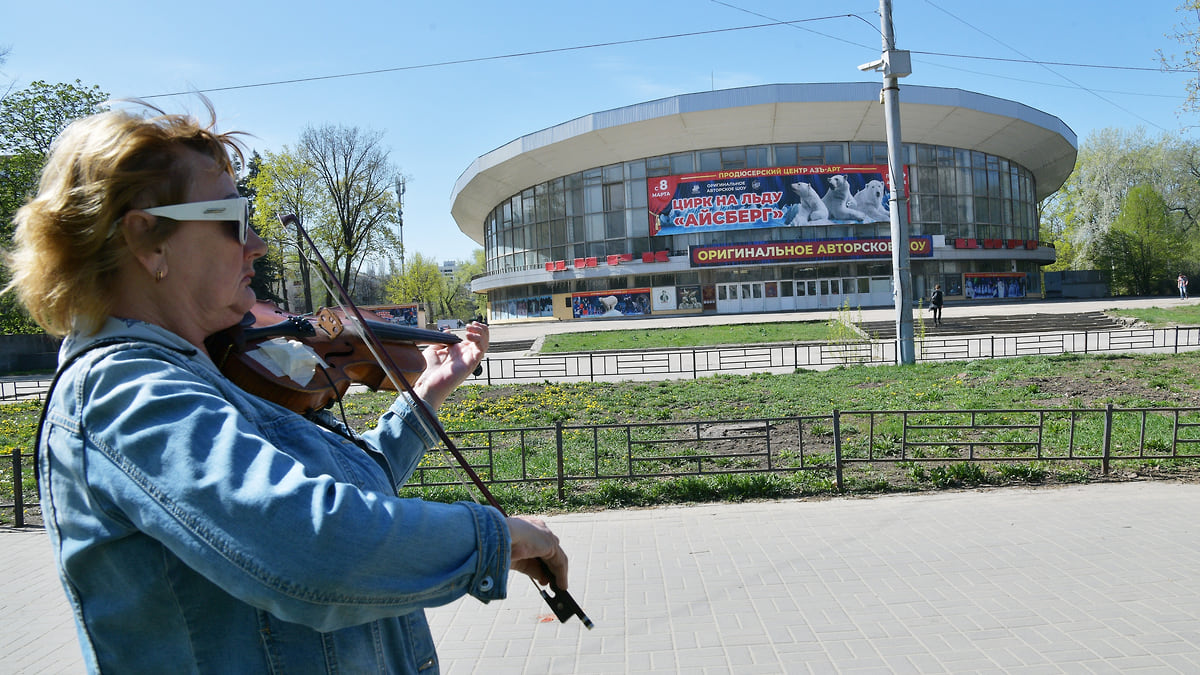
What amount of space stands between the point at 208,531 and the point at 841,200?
5131 cm

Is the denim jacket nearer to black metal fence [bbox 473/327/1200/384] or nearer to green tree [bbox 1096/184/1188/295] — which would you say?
black metal fence [bbox 473/327/1200/384]

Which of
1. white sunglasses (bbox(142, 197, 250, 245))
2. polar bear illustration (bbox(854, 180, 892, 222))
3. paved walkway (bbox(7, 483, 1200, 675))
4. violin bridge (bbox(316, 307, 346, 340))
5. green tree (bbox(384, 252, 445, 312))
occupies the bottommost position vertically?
paved walkway (bbox(7, 483, 1200, 675))

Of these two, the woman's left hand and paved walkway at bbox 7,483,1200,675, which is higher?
the woman's left hand

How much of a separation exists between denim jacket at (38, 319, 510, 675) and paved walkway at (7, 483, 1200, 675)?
10.7ft

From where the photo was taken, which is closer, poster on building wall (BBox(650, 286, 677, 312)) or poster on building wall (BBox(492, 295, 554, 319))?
poster on building wall (BBox(650, 286, 677, 312))

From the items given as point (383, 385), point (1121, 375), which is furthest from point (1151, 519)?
point (1121, 375)

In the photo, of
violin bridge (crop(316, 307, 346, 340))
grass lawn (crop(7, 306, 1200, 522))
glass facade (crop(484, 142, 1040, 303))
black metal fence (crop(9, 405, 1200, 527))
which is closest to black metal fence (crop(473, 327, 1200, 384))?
grass lawn (crop(7, 306, 1200, 522))

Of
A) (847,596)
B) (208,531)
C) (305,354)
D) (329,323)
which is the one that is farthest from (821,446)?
(208,531)

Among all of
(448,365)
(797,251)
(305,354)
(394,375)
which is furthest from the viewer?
(797,251)

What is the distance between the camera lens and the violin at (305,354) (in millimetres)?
1685

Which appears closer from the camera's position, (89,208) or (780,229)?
(89,208)

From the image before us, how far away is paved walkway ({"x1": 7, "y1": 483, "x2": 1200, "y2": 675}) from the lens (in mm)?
4043

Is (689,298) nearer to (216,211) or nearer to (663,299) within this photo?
(663,299)

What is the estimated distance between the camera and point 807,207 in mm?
48781
